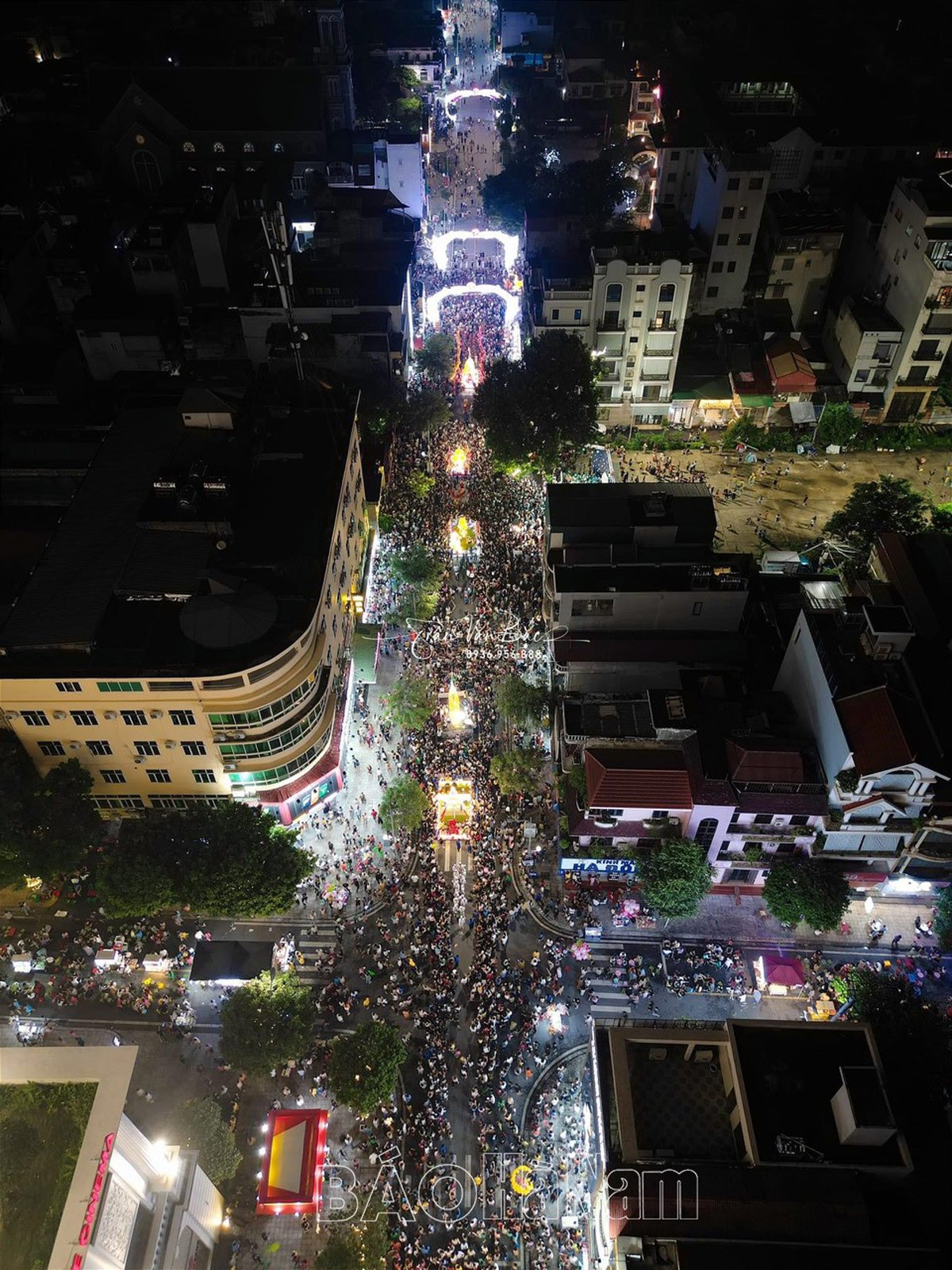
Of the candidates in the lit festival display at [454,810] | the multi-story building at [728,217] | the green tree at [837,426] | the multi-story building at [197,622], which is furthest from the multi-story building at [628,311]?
the lit festival display at [454,810]

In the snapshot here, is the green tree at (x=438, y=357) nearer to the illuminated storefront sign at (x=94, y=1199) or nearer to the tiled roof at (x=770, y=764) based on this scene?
the tiled roof at (x=770, y=764)

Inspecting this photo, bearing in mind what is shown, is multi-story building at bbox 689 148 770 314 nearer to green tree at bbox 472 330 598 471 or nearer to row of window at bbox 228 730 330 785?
green tree at bbox 472 330 598 471

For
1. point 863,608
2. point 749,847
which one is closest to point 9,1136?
point 749,847

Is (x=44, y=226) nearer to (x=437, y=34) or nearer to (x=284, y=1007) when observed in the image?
(x=437, y=34)

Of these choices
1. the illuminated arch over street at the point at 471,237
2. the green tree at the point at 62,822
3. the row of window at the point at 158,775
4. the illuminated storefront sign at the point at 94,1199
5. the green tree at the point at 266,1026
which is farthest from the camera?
the illuminated arch over street at the point at 471,237

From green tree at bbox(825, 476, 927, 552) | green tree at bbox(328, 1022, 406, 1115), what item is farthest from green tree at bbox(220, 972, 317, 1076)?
green tree at bbox(825, 476, 927, 552)

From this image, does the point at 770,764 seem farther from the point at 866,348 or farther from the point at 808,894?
the point at 866,348
